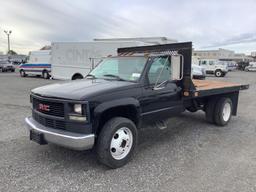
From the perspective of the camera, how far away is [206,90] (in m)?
5.61

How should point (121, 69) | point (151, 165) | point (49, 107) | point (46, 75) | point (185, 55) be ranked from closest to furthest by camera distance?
1. point (49, 107)
2. point (151, 165)
3. point (121, 69)
4. point (185, 55)
5. point (46, 75)

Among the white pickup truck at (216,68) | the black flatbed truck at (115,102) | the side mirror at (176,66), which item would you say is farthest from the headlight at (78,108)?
the white pickup truck at (216,68)

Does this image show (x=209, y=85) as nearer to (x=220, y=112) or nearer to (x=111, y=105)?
(x=220, y=112)

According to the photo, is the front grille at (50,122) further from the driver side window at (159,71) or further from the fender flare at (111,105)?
the driver side window at (159,71)

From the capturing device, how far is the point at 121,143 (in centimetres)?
397

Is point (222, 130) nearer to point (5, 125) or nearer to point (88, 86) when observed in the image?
point (88, 86)

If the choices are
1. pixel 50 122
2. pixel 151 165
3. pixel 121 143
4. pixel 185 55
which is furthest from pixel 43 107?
pixel 185 55

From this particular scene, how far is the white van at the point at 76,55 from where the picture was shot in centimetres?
1426

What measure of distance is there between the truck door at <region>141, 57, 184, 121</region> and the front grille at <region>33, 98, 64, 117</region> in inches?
56.8

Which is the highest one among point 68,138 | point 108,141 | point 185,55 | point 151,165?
point 185,55

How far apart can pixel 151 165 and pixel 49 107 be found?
6.31 feet

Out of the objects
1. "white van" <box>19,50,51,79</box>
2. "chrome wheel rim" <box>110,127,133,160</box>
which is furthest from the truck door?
"white van" <box>19,50,51,79</box>

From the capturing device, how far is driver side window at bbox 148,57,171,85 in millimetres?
4574

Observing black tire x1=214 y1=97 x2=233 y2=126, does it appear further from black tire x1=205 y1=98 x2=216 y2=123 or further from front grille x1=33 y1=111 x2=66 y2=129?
front grille x1=33 y1=111 x2=66 y2=129
